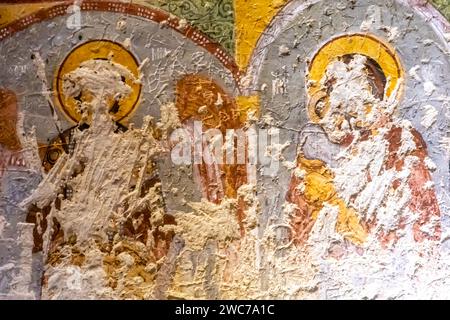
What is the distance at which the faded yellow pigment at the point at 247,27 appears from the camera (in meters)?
2.15

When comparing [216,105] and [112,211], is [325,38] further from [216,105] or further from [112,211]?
[112,211]

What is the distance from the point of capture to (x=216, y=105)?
214 centimetres

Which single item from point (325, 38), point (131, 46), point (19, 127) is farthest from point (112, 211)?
point (325, 38)

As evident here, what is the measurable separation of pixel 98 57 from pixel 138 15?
0.18 m

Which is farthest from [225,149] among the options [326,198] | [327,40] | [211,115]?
[327,40]

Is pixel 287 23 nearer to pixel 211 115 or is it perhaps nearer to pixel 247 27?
pixel 247 27

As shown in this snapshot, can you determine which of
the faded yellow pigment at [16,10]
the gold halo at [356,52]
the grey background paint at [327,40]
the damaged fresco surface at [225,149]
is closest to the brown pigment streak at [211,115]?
the damaged fresco surface at [225,149]

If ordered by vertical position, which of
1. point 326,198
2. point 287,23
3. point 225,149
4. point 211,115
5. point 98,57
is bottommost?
point 326,198

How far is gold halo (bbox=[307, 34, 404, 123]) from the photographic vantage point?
2.17 meters

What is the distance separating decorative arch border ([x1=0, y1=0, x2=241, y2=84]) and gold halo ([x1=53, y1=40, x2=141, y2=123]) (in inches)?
4.4

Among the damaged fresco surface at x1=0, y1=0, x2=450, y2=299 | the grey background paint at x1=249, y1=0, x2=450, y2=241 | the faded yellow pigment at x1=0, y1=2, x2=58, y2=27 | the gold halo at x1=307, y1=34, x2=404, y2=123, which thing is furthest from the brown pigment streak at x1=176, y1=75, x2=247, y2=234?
the faded yellow pigment at x1=0, y1=2, x2=58, y2=27

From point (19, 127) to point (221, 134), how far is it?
626 mm

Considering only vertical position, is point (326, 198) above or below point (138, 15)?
below

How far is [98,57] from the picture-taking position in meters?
2.12
